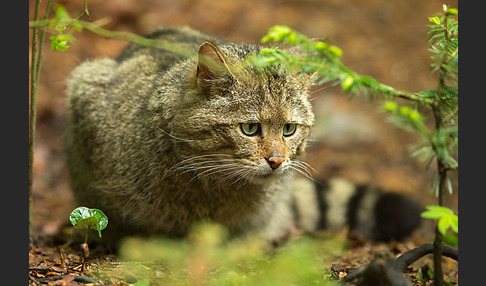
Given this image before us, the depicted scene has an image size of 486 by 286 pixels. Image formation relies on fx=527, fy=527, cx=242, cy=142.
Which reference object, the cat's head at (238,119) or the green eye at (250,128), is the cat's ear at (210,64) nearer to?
the cat's head at (238,119)

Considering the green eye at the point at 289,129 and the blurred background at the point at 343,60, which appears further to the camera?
the blurred background at the point at 343,60

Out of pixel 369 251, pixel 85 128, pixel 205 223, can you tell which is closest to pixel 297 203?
pixel 369 251

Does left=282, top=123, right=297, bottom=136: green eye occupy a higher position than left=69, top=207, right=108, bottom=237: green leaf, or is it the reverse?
left=282, top=123, right=297, bottom=136: green eye

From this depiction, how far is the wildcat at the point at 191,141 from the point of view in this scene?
3.30 m

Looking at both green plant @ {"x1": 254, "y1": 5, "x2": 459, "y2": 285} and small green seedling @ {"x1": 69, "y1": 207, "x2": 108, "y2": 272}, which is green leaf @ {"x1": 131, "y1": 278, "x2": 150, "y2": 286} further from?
green plant @ {"x1": 254, "y1": 5, "x2": 459, "y2": 285}

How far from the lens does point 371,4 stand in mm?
8141

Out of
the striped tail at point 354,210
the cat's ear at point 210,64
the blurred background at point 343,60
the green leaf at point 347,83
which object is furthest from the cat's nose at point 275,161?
the blurred background at point 343,60

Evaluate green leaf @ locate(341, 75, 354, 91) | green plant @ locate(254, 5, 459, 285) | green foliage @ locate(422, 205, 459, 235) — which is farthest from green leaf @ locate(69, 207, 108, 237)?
green foliage @ locate(422, 205, 459, 235)

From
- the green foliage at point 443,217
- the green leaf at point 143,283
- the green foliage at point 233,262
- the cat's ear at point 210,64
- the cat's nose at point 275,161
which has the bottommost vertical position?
the green leaf at point 143,283

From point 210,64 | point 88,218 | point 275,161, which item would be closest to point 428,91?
point 275,161

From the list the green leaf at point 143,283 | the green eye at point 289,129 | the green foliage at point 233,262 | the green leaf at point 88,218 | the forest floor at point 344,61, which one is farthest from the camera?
the forest floor at point 344,61

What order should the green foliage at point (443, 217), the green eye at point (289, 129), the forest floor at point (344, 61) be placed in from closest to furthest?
the green foliage at point (443, 217) → the green eye at point (289, 129) → the forest floor at point (344, 61)

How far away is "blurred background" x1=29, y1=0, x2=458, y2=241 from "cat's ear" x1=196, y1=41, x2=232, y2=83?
2.56 metres

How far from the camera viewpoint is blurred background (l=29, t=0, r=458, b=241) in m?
6.27
